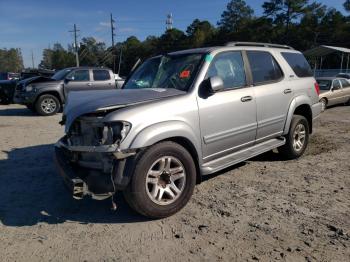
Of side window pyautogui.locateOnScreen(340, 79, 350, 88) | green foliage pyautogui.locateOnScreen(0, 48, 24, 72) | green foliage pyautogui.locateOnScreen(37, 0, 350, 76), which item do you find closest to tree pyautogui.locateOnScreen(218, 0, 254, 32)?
green foliage pyautogui.locateOnScreen(37, 0, 350, 76)

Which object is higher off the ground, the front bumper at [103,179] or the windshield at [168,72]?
the windshield at [168,72]

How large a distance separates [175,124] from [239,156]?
1327 millimetres

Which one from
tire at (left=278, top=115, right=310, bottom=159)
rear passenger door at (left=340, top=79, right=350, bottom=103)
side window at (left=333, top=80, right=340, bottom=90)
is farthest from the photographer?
rear passenger door at (left=340, top=79, right=350, bottom=103)

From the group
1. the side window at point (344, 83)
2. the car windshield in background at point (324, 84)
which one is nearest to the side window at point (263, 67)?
the car windshield in background at point (324, 84)

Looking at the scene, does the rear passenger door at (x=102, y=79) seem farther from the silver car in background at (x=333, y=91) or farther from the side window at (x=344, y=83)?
the side window at (x=344, y=83)

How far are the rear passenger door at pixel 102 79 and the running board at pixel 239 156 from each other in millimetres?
9793

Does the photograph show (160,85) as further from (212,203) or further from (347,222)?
(347,222)

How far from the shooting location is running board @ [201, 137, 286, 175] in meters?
4.61

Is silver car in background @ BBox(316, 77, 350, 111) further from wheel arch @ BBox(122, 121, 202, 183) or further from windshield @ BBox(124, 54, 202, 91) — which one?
wheel arch @ BBox(122, 121, 202, 183)

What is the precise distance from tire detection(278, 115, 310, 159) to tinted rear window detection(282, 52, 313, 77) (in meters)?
0.79

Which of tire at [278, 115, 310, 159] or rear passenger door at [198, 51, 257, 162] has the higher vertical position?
rear passenger door at [198, 51, 257, 162]

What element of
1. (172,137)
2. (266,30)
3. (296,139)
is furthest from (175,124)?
(266,30)

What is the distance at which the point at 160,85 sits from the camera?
4.99 m

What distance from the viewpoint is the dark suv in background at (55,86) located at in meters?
13.3
